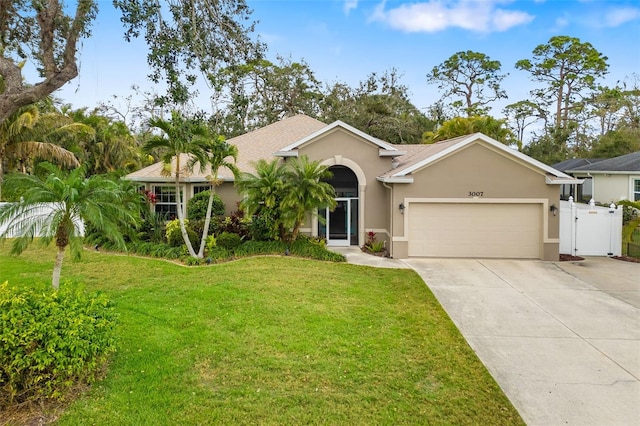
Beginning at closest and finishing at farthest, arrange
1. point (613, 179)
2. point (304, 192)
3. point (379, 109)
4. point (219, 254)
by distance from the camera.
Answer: point (304, 192), point (219, 254), point (613, 179), point (379, 109)

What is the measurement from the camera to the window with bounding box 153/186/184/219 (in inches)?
725

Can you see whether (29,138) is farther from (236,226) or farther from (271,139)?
(236,226)

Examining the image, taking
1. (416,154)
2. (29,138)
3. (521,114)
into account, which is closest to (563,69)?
(521,114)

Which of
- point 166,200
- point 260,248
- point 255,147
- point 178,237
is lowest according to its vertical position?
point 260,248

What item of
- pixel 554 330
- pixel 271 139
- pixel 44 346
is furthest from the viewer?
pixel 271 139

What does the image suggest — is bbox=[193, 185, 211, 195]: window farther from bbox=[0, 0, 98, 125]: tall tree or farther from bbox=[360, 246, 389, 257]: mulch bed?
bbox=[0, 0, 98, 125]: tall tree

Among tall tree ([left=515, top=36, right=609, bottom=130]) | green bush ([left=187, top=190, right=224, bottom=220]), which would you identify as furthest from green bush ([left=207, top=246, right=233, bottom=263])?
tall tree ([left=515, top=36, right=609, bottom=130])

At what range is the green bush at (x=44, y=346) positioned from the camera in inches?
191

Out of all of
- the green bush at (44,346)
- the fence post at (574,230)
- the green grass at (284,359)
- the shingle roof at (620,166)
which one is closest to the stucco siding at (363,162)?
the green grass at (284,359)

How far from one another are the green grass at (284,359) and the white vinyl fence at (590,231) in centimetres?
799

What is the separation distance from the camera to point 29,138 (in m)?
20.2

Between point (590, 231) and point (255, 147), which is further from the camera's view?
point (255, 147)

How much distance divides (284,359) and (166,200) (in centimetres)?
1407

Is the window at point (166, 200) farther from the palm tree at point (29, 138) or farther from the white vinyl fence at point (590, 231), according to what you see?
the white vinyl fence at point (590, 231)
